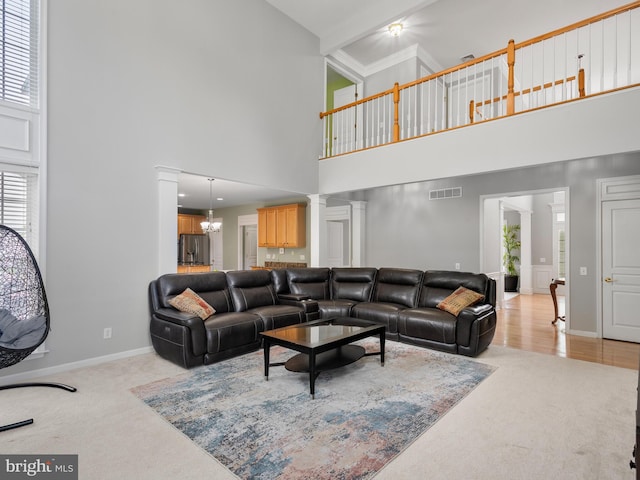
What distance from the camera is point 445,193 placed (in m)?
6.80

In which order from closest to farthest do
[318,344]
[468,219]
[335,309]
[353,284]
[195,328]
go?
[318,344] → [195,328] → [335,309] → [353,284] → [468,219]

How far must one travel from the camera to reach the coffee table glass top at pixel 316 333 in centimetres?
308

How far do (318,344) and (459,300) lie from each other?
7.42 feet

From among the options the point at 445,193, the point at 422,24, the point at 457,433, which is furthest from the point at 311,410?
the point at 422,24

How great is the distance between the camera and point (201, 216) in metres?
10.5

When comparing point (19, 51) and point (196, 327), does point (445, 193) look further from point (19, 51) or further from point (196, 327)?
point (19, 51)

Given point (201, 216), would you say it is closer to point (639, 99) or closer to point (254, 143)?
point (254, 143)

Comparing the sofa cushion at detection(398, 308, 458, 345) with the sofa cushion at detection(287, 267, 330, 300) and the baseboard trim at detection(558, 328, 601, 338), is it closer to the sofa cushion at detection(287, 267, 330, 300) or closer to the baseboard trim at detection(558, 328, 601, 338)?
the sofa cushion at detection(287, 267, 330, 300)

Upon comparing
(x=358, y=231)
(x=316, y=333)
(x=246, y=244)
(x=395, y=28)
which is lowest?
(x=316, y=333)

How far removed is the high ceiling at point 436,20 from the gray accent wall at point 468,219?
2.75m

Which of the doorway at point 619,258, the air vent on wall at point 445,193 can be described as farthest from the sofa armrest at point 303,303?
the doorway at point 619,258

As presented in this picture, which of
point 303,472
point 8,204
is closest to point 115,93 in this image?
point 8,204

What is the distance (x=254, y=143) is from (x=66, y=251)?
3.07m

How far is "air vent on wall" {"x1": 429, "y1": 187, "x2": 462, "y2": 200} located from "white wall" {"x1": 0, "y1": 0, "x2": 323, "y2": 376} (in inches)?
139
